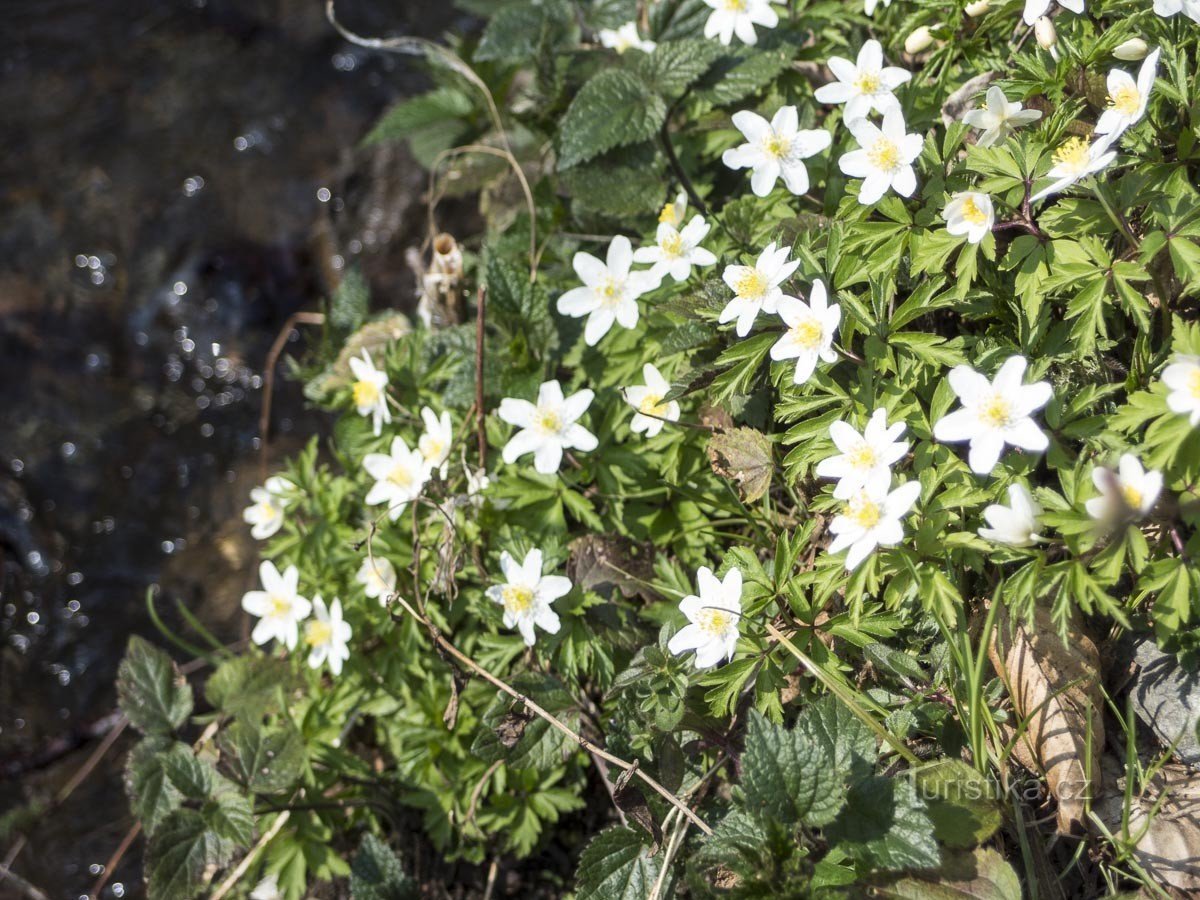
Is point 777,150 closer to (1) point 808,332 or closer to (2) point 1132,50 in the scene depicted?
(1) point 808,332

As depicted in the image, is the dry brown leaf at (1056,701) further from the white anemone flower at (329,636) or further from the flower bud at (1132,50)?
the white anemone flower at (329,636)

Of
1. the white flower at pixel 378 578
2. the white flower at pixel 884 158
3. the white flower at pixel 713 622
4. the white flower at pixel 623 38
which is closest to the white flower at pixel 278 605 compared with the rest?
the white flower at pixel 378 578

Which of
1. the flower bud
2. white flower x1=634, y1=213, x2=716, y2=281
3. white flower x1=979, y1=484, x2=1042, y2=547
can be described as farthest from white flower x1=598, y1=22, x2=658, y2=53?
white flower x1=979, y1=484, x2=1042, y2=547

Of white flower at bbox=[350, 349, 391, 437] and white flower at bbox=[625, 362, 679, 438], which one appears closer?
white flower at bbox=[625, 362, 679, 438]

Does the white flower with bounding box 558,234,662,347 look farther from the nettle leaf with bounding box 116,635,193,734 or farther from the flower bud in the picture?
the nettle leaf with bounding box 116,635,193,734

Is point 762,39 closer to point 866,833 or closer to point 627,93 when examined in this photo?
point 627,93
